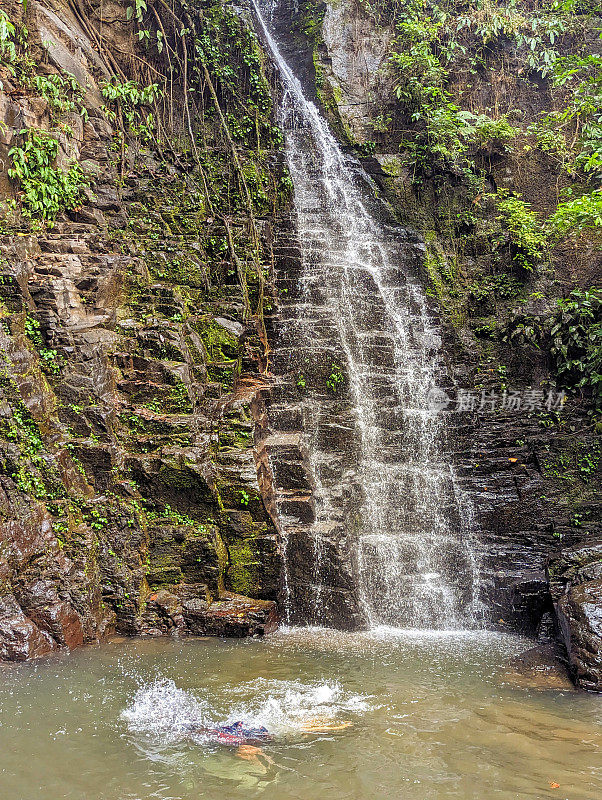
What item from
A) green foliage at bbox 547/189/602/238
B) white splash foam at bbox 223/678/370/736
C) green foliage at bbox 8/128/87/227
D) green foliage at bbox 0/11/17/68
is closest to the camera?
white splash foam at bbox 223/678/370/736

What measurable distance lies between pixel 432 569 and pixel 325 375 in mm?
4204

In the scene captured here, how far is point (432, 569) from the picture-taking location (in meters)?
9.61

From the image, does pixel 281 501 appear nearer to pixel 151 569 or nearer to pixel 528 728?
pixel 151 569

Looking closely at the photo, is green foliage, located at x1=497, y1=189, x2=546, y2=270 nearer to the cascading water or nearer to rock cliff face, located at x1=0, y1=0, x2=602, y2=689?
rock cliff face, located at x1=0, y1=0, x2=602, y2=689

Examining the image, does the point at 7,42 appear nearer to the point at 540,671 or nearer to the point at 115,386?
the point at 115,386

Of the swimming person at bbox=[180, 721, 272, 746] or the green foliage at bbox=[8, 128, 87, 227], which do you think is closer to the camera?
the swimming person at bbox=[180, 721, 272, 746]

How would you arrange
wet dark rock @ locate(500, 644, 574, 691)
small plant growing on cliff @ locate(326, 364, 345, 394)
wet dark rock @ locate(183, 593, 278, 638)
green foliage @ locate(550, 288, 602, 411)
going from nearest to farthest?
1. wet dark rock @ locate(500, 644, 574, 691)
2. wet dark rock @ locate(183, 593, 278, 638)
3. green foliage @ locate(550, 288, 602, 411)
4. small plant growing on cliff @ locate(326, 364, 345, 394)

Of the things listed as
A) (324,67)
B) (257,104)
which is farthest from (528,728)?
(324,67)

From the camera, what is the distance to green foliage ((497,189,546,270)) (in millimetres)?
13414

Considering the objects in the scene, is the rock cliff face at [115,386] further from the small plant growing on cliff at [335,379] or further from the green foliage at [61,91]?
the small plant growing on cliff at [335,379]

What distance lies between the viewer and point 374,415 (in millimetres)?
11141

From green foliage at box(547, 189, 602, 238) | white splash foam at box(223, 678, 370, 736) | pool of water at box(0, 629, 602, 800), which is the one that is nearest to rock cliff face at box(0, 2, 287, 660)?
pool of water at box(0, 629, 602, 800)

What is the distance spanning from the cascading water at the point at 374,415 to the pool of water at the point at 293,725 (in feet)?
4.71

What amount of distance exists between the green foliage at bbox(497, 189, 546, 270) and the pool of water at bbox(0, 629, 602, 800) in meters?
9.11
